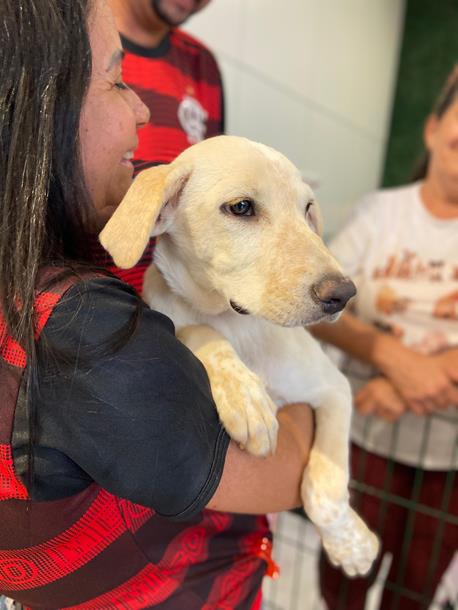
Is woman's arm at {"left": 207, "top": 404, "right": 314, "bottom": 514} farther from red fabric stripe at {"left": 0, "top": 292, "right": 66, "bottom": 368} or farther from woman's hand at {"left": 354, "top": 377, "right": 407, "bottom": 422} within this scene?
woman's hand at {"left": 354, "top": 377, "right": 407, "bottom": 422}

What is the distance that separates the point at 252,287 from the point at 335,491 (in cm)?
30

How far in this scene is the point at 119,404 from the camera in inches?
20.1

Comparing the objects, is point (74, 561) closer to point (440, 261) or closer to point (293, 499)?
point (293, 499)

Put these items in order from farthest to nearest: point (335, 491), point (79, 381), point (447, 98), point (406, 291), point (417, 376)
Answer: point (447, 98), point (406, 291), point (417, 376), point (335, 491), point (79, 381)

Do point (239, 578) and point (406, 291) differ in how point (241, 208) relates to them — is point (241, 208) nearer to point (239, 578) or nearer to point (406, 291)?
point (239, 578)

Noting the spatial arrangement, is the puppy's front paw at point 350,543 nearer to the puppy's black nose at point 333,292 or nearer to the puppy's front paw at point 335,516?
the puppy's front paw at point 335,516

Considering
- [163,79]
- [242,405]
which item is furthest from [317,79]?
[242,405]

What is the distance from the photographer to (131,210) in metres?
0.66

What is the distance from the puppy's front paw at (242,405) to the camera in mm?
608

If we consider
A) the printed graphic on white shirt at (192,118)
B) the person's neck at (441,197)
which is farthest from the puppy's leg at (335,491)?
the person's neck at (441,197)

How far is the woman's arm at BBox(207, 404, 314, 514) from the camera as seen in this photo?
61 cm

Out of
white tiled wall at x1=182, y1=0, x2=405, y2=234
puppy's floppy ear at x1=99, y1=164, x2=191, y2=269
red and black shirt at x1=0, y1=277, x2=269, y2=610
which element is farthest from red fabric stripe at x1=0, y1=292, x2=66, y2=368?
white tiled wall at x1=182, y1=0, x2=405, y2=234

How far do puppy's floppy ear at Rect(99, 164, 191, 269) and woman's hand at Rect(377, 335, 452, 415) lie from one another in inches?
28.3

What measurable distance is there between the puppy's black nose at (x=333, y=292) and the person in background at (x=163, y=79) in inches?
13.5
